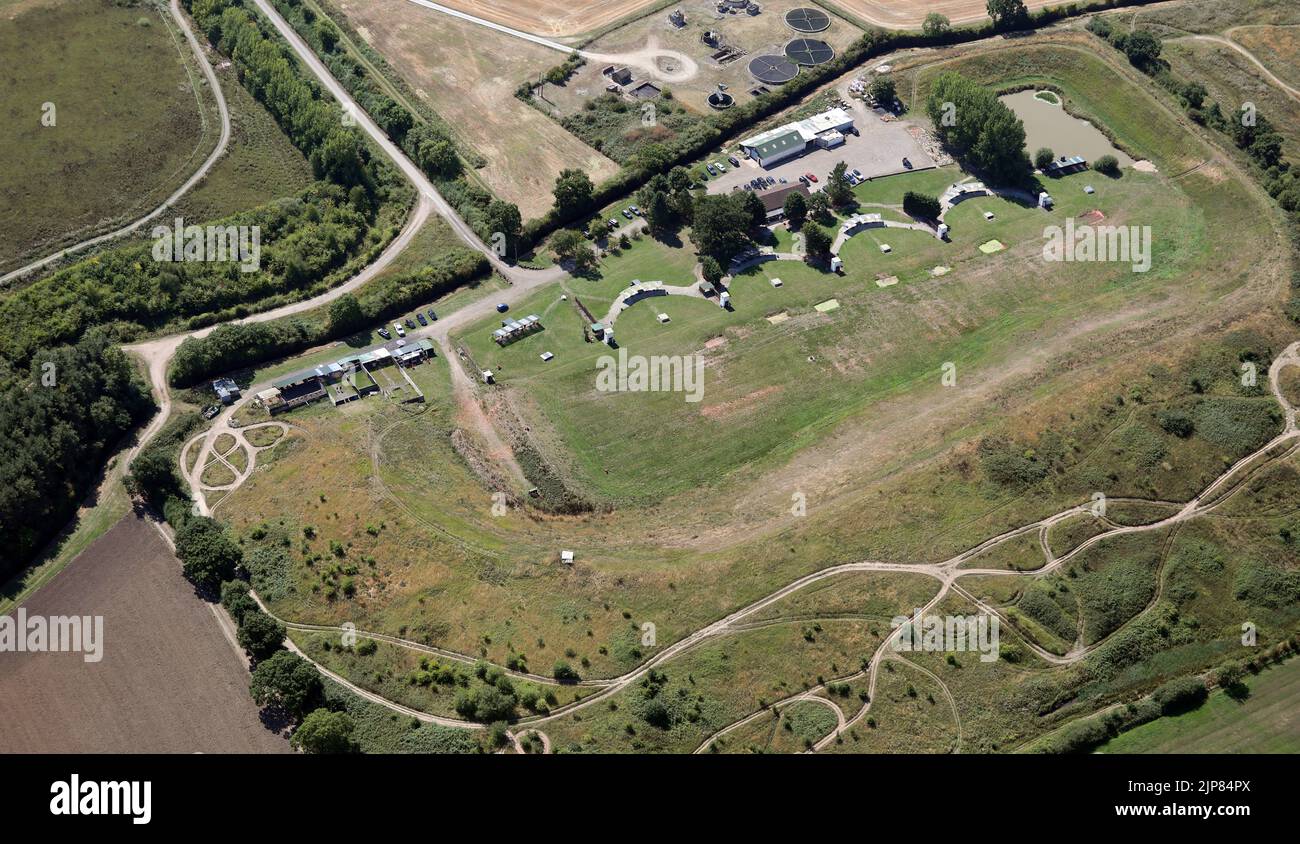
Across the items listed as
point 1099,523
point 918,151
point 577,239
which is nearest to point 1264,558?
point 1099,523

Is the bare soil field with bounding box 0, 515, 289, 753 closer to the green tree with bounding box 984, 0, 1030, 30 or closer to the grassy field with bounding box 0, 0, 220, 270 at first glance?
the grassy field with bounding box 0, 0, 220, 270

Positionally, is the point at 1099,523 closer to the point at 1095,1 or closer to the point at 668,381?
the point at 668,381

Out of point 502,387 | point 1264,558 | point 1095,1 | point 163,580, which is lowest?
point 163,580

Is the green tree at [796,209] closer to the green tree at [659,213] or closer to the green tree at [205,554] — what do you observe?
the green tree at [659,213]

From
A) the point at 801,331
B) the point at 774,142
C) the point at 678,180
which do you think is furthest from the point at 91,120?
the point at 801,331

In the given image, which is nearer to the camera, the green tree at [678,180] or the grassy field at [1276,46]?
the green tree at [678,180]

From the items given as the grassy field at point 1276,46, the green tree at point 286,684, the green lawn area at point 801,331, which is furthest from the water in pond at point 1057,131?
the green tree at point 286,684
